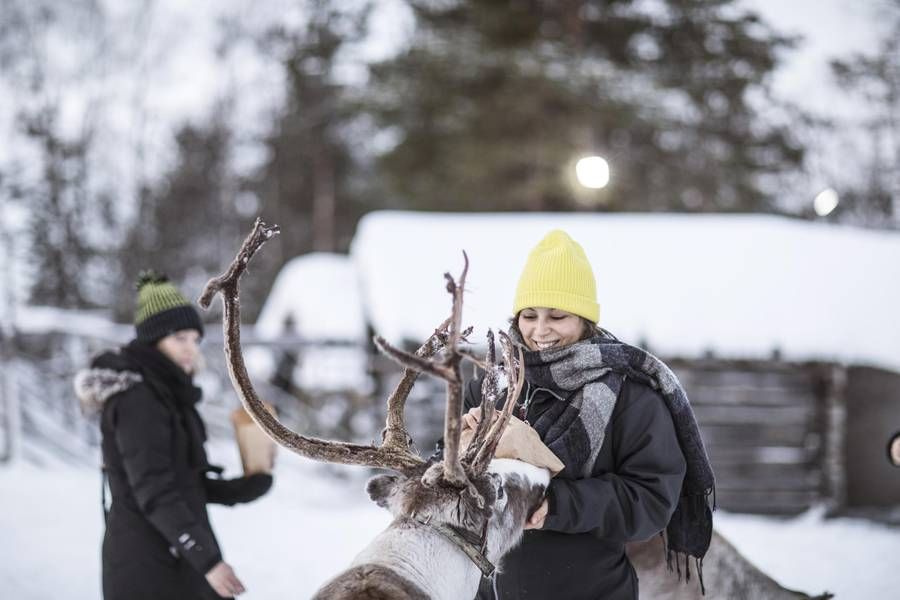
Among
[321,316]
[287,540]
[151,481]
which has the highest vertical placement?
[151,481]

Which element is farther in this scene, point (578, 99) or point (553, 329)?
point (578, 99)

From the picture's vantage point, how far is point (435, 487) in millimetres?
1849

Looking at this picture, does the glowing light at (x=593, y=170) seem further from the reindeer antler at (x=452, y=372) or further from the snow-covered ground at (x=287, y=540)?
the reindeer antler at (x=452, y=372)

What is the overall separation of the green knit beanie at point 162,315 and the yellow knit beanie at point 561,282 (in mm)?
1595

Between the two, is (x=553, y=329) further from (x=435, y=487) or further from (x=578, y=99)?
(x=578, y=99)

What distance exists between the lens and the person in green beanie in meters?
2.79

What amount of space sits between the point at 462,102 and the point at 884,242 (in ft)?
24.9

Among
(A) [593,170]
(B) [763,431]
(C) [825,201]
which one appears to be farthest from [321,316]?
(C) [825,201]

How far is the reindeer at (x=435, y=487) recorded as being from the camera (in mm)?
1664

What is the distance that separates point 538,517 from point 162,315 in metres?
1.97

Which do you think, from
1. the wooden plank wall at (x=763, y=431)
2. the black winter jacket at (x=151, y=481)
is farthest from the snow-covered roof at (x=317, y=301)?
the black winter jacket at (x=151, y=481)

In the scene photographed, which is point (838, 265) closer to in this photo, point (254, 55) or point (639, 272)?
point (639, 272)

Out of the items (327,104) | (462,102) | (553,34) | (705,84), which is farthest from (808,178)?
(327,104)

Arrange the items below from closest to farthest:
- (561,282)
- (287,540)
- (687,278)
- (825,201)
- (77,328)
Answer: (561,282) < (287,540) < (825,201) < (687,278) < (77,328)
